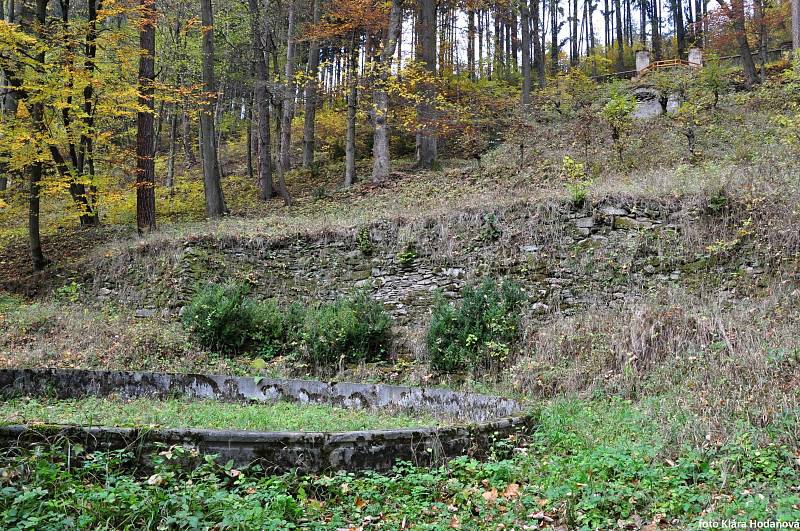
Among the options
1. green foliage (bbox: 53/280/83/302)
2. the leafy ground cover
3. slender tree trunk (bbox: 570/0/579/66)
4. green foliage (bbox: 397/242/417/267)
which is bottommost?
the leafy ground cover

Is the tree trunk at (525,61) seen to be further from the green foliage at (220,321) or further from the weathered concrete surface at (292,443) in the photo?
the weathered concrete surface at (292,443)

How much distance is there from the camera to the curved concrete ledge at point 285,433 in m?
4.40

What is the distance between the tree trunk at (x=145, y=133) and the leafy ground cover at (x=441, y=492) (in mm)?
11883

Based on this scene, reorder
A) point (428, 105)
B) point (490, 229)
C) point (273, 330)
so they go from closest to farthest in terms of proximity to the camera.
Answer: point (273, 330)
point (490, 229)
point (428, 105)

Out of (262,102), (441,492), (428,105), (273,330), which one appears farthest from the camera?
(428,105)

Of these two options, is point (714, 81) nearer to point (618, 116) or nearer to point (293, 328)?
point (618, 116)

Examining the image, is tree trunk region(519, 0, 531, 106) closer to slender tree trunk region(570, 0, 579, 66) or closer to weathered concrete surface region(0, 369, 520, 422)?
slender tree trunk region(570, 0, 579, 66)

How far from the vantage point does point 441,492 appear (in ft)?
15.0

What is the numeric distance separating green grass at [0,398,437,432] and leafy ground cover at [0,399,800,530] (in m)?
0.91

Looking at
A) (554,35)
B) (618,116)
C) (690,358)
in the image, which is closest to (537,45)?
(554,35)

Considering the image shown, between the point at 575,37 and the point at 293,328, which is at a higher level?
the point at 575,37

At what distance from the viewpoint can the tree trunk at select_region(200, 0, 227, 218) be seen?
15.8 m

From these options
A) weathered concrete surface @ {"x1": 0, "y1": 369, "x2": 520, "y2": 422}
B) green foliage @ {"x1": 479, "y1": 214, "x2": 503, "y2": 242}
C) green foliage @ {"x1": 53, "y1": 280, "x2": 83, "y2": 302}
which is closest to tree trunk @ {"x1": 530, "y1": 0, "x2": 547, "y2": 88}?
green foliage @ {"x1": 479, "y1": 214, "x2": 503, "y2": 242}

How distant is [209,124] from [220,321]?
27.7ft
